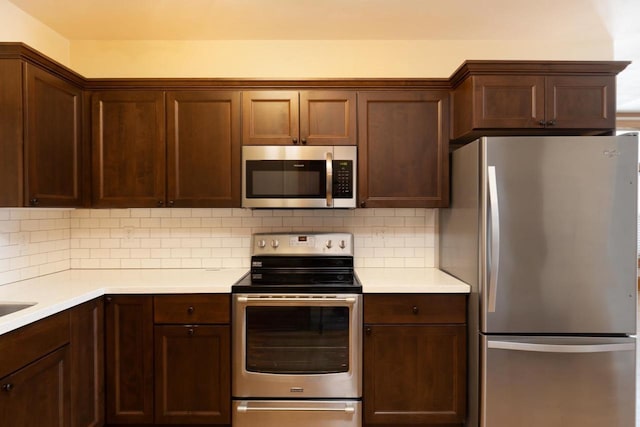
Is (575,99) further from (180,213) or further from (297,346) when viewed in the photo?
(180,213)

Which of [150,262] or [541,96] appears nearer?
[541,96]

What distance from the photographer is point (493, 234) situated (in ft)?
6.08

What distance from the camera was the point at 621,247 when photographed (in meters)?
1.83

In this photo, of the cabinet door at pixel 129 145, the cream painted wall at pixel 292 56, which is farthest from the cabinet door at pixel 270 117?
the cabinet door at pixel 129 145

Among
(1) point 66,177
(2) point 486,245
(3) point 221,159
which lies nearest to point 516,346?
(2) point 486,245

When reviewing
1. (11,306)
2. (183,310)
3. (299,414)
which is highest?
(11,306)

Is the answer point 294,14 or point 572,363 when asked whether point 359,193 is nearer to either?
point 294,14

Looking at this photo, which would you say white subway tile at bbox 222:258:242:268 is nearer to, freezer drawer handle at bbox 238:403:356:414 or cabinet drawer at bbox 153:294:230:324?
cabinet drawer at bbox 153:294:230:324

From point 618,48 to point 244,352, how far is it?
11.4 ft

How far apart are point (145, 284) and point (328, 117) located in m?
1.54

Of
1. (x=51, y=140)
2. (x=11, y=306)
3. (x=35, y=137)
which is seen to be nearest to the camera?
(x=11, y=306)

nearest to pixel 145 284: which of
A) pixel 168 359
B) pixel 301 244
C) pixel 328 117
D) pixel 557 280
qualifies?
pixel 168 359

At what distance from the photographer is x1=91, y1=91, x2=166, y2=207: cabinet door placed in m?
2.36

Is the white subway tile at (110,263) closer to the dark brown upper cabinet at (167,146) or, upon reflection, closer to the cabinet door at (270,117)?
the dark brown upper cabinet at (167,146)
